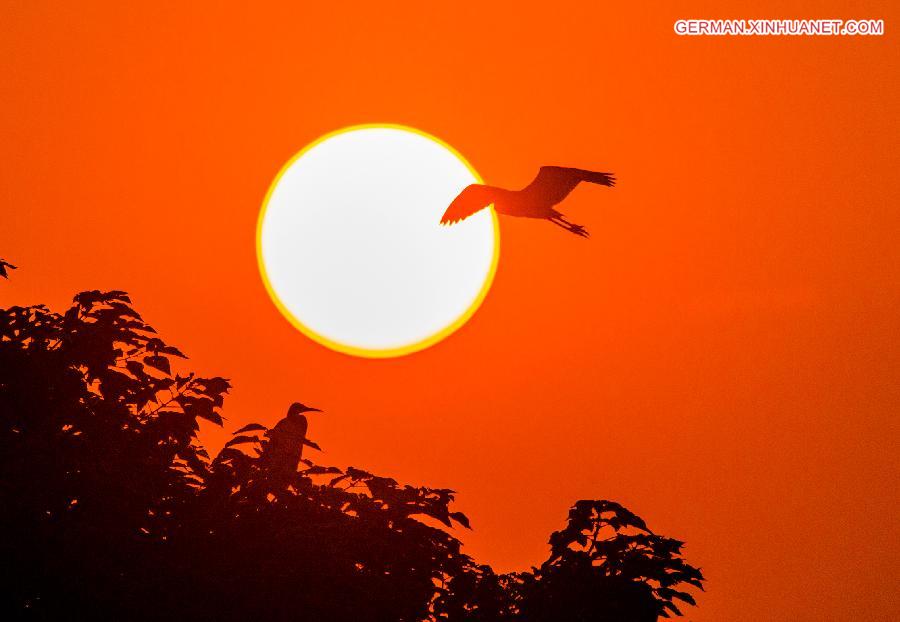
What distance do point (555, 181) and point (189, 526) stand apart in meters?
8.03

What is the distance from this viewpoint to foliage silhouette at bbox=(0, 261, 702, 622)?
393 inches

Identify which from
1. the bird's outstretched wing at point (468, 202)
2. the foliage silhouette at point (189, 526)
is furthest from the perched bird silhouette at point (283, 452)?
the bird's outstretched wing at point (468, 202)

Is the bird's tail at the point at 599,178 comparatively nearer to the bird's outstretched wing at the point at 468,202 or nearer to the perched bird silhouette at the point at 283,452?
the bird's outstretched wing at the point at 468,202

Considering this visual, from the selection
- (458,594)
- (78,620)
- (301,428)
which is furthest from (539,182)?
(78,620)

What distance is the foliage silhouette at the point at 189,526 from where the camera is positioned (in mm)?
9984

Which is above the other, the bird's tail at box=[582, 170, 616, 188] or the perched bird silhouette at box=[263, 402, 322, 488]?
the bird's tail at box=[582, 170, 616, 188]

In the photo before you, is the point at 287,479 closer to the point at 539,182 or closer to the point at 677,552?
the point at 677,552

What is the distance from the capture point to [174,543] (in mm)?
10758

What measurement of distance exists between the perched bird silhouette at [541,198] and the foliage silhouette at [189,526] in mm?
6091

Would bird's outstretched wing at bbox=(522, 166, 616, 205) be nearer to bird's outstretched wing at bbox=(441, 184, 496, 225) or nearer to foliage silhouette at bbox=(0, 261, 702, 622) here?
bird's outstretched wing at bbox=(441, 184, 496, 225)

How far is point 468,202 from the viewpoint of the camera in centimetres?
1741

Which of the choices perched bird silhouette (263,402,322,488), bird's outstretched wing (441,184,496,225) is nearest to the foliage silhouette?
perched bird silhouette (263,402,322,488)

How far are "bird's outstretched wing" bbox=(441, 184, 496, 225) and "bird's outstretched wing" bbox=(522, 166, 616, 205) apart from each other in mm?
991

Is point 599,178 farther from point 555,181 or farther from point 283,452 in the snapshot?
point 283,452
